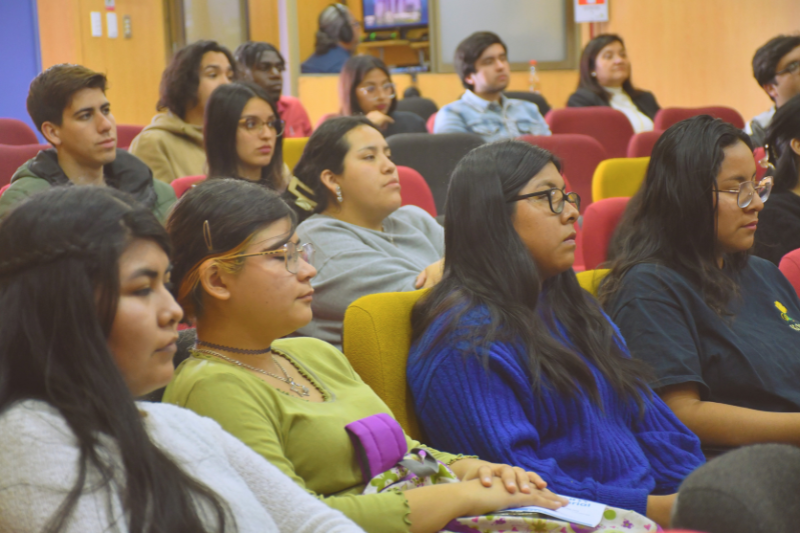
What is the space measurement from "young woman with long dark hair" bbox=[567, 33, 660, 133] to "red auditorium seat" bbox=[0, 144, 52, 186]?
312cm

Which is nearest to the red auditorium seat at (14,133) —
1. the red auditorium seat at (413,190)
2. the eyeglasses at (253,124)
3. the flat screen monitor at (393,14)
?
the eyeglasses at (253,124)

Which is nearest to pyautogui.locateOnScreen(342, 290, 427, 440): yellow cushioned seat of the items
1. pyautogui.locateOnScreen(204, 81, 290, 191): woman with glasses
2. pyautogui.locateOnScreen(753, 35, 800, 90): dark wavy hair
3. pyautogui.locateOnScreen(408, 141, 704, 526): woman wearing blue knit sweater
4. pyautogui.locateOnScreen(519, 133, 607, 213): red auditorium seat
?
pyautogui.locateOnScreen(408, 141, 704, 526): woman wearing blue knit sweater

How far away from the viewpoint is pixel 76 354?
923 millimetres

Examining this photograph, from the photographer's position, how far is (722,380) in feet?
5.80

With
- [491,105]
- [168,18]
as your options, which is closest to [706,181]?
[491,105]

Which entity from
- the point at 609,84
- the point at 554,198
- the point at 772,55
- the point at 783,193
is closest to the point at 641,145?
the point at 772,55

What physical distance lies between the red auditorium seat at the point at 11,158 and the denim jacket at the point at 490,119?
6.82 feet

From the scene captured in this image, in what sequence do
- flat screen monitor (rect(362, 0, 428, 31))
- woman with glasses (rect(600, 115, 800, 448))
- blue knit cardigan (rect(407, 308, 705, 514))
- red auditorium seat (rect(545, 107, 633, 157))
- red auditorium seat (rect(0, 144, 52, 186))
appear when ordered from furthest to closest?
flat screen monitor (rect(362, 0, 428, 31)) < red auditorium seat (rect(545, 107, 633, 157)) < red auditorium seat (rect(0, 144, 52, 186)) < woman with glasses (rect(600, 115, 800, 448)) < blue knit cardigan (rect(407, 308, 705, 514))

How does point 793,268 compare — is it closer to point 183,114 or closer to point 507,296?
point 507,296

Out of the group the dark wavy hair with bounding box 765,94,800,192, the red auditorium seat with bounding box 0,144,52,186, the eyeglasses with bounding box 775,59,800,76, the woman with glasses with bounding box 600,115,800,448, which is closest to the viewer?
the woman with glasses with bounding box 600,115,800,448

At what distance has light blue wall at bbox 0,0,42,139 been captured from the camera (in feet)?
22.3

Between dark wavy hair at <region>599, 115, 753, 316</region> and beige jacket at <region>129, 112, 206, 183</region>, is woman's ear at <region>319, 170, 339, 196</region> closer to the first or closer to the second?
dark wavy hair at <region>599, 115, 753, 316</region>

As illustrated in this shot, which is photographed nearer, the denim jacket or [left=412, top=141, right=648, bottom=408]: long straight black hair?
[left=412, top=141, right=648, bottom=408]: long straight black hair

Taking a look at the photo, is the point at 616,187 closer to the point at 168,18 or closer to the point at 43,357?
the point at 43,357
